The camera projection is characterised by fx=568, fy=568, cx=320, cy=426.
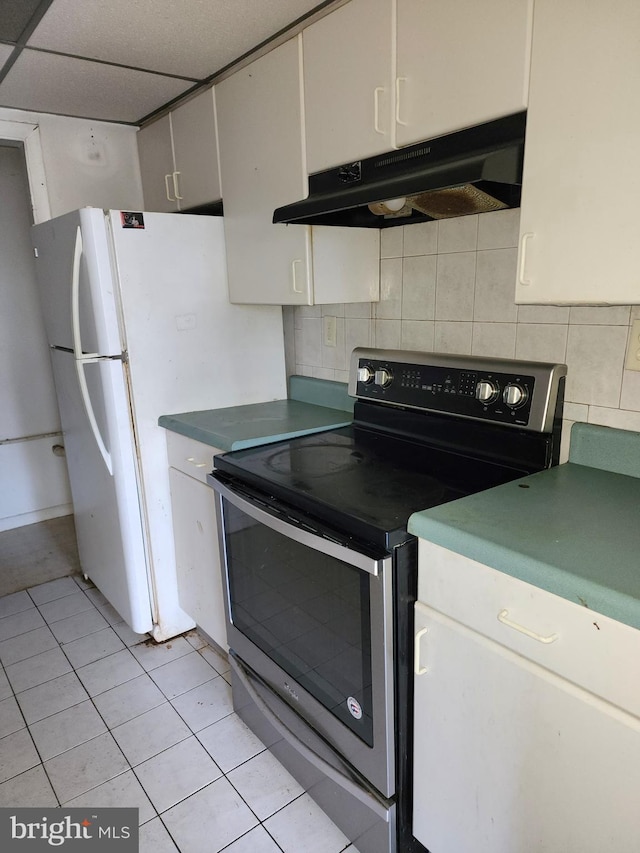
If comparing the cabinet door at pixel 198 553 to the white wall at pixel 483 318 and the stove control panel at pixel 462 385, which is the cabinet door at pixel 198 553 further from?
the white wall at pixel 483 318

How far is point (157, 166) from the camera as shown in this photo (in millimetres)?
2406

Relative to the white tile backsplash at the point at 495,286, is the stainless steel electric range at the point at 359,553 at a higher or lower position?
lower

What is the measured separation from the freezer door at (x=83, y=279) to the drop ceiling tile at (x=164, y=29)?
0.47 metres

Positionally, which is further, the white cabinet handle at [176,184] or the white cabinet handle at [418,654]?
the white cabinet handle at [176,184]

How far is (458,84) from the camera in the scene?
46.9 inches

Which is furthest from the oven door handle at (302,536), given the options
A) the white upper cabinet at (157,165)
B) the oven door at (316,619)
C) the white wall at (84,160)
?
the white wall at (84,160)

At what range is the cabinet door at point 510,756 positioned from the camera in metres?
0.90

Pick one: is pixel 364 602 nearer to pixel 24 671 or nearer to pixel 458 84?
pixel 458 84

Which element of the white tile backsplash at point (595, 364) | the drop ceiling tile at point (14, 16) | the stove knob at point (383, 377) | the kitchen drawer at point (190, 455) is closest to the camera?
the white tile backsplash at point (595, 364)

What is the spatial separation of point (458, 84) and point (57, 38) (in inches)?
47.1

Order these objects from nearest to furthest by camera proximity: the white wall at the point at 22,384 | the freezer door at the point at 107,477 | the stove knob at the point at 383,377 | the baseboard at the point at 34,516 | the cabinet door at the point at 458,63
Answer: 1. the cabinet door at the point at 458,63
2. the stove knob at the point at 383,377
3. the freezer door at the point at 107,477
4. the white wall at the point at 22,384
5. the baseboard at the point at 34,516

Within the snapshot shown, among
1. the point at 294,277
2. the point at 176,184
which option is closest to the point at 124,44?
the point at 176,184

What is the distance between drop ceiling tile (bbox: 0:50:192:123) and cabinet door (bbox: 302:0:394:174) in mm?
693

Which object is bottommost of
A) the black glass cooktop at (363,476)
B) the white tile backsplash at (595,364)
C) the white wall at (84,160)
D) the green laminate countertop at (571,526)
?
the black glass cooktop at (363,476)
